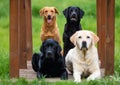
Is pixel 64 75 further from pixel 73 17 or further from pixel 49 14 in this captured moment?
pixel 49 14

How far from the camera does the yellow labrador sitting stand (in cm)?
944

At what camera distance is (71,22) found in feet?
35.3

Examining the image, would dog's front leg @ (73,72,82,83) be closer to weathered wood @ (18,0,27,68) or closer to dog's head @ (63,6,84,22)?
weathered wood @ (18,0,27,68)

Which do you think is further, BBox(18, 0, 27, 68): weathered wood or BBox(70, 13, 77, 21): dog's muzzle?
BBox(70, 13, 77, 21): dog's muzzle

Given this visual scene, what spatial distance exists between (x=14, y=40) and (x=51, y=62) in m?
0.68

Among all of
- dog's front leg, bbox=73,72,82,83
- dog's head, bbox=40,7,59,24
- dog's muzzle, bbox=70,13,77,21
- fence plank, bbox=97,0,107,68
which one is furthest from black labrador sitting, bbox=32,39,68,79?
dog's head, bbox=40,7,59,24

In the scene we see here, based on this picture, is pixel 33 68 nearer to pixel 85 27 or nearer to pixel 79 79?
pixel 79 79

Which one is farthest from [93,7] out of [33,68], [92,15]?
[33,68]

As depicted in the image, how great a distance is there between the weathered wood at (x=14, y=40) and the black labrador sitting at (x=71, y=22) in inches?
59.3

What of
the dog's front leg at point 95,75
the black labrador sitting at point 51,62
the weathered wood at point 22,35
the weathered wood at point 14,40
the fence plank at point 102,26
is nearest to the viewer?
the weathered wood at point 14,40

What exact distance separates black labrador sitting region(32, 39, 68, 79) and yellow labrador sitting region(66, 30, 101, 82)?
178mm

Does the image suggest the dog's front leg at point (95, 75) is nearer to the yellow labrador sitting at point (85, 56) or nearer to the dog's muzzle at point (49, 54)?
the yellow labrador sitting at point (85, 56)

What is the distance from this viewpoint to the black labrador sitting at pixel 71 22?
1061 centimetres

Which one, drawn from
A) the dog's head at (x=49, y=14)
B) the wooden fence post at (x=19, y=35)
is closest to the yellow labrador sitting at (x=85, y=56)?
the wooden fence post at (x=19, y=35)
